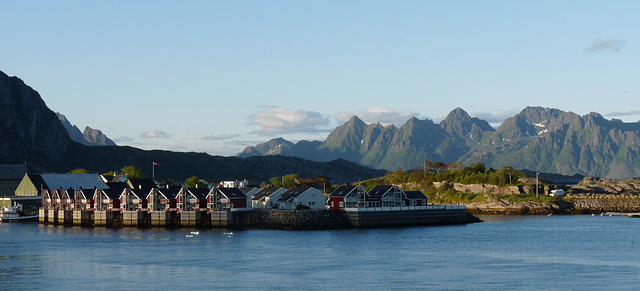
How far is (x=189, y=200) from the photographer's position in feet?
385

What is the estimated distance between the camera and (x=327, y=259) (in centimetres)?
7300

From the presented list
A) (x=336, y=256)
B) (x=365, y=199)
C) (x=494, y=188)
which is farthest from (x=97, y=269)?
(x=494, y=188)

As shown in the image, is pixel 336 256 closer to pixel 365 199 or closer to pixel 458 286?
pixel 458 286

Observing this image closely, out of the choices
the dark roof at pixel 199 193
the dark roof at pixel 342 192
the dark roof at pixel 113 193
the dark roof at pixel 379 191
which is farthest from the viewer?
the dark roof at pixel 113 193

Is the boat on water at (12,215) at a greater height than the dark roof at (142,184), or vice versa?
the dark roof at (142,184)

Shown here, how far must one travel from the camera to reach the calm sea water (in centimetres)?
5944

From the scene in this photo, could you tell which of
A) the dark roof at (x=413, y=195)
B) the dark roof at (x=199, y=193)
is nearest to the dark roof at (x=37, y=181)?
the dark roof at (x=199, y=193)

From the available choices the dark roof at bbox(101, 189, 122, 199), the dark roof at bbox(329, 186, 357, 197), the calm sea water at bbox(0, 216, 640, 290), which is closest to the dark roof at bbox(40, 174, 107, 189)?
the dark roof at bbox(101, 189, 122, 199)

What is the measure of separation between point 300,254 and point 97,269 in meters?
20.8

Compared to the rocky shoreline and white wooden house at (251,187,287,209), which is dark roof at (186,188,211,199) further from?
the rocky shoreline

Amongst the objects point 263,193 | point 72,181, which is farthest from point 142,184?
point 263,193

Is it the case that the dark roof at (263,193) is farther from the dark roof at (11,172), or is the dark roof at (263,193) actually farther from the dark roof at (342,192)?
the dark roof at (11,172)

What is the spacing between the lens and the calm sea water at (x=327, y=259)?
195 ft

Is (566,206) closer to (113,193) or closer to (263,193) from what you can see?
(263,193)
